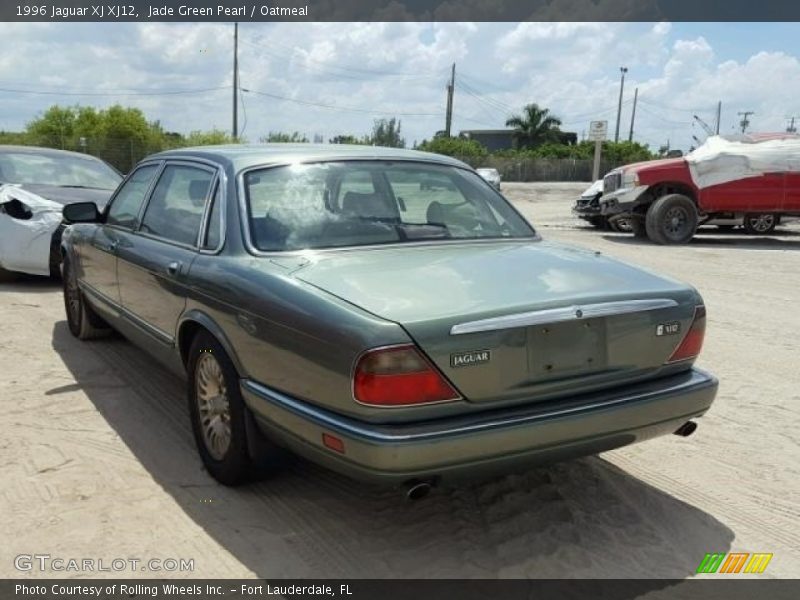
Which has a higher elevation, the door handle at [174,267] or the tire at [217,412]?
the door handle at [174,267]

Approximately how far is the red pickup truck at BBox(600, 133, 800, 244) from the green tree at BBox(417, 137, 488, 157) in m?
38.6

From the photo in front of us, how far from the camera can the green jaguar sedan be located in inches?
101

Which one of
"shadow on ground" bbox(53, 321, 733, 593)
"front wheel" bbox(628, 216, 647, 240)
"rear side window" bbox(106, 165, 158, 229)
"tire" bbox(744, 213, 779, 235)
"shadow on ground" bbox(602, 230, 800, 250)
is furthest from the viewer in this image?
"tire" bbox(744, 213, 779, 235)

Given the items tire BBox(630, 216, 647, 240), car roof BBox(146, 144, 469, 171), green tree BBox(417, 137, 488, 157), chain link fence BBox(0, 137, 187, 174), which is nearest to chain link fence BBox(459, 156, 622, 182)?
green tree BBox(417, 137, 488, 157)

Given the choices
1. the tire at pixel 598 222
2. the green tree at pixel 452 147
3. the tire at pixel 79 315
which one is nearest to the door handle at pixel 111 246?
the tire at pixel 79 315

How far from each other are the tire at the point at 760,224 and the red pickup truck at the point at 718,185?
108cm

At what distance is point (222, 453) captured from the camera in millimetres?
3406

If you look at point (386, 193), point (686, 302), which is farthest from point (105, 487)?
point (686, 302)

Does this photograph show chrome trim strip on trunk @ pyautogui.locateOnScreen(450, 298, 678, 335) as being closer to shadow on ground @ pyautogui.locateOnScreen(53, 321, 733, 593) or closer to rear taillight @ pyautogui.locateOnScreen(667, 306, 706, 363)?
rear taillight @ pyautogui.locateOnScreen(667, 306, 706, 363)

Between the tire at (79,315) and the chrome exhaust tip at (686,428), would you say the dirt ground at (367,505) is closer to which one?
the chrome exhaust tip at (686,428)

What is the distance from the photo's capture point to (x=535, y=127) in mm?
69125

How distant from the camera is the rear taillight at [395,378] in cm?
251

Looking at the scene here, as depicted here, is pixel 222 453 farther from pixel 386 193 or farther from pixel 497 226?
pixel 497 226

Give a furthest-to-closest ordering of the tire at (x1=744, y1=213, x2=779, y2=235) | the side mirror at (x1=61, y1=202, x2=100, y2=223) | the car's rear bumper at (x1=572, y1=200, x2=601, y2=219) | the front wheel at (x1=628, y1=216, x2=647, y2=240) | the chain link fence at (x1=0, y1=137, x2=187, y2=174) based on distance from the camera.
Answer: the chain link fence at (x1=0, y1=137, x2=187, y2=174) < the car's rear bumper at (x1=572, y1=200, x2=601, y2=219) < the tire at (x1=744, y1=213, x2=779, y2=235) < the front wheel at (x1=628, y1=216, x2=647, y2=240) < the side mirror at (x1=61, y1=202, x2=100, y2=223)
